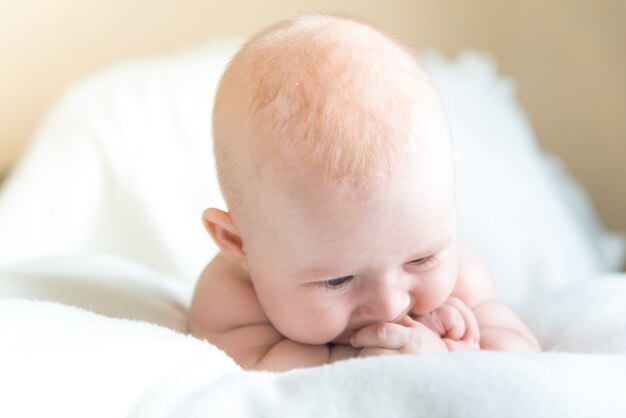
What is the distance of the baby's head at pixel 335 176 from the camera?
0.76 m

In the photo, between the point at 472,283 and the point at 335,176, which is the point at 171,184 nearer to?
the point at 472,283

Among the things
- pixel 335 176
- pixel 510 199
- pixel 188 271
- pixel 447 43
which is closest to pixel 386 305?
pixel 335 176

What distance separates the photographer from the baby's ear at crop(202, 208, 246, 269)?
35.0 inches

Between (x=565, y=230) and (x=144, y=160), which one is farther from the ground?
(x=144, y=160)

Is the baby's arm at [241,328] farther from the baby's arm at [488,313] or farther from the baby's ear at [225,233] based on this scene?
the baby's arm at [488,313]

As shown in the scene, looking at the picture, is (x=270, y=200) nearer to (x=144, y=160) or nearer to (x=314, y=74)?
(x=314, y=74)

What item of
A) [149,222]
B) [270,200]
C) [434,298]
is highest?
[270,200]

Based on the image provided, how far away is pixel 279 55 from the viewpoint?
0.83 m

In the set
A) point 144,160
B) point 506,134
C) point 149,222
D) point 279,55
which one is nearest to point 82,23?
point 144,160

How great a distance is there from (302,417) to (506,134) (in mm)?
1193

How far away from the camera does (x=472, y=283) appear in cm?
102

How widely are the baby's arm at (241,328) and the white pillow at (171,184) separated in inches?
15.0

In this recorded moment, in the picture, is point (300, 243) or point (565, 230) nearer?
point (300, 243)

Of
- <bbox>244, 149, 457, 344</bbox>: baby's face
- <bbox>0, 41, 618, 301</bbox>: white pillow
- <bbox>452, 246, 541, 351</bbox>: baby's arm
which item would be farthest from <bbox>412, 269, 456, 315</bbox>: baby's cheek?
<bbox>0, 41, 618, 301</bbox>: white pillow
